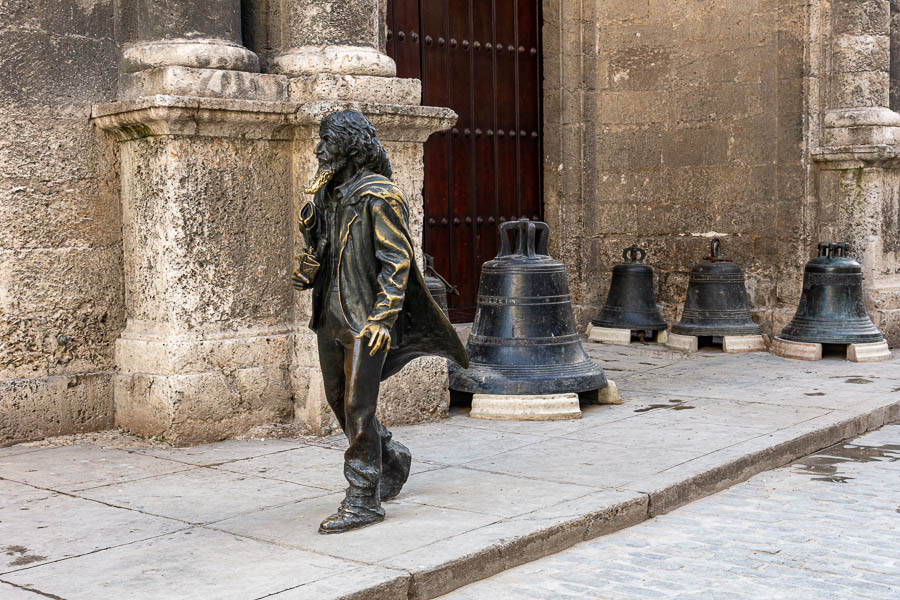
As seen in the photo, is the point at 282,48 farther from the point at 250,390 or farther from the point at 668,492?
the point at 668,492

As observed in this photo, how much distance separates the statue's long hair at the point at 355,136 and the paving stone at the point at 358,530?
1.41 metres

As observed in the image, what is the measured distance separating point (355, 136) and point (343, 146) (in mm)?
61

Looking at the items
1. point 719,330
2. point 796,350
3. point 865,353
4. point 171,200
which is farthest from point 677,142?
point 171,200

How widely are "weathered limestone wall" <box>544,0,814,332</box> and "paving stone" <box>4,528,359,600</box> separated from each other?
7.08m

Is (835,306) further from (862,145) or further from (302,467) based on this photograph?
(302,467)

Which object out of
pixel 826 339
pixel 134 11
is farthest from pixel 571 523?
→ pixel 826 339

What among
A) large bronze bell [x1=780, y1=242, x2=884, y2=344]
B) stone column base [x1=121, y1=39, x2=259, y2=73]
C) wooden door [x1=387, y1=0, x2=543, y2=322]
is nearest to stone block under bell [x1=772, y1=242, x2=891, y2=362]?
large bronze bell [x1=780, y1=242, x2=884, y2=344]

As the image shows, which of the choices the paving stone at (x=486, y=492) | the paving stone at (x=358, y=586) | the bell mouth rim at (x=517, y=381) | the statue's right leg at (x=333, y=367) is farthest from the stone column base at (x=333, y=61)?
the paving stone at (x=358, y=586)

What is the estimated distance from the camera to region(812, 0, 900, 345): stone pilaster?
9.76 m

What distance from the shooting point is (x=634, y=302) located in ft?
33.7

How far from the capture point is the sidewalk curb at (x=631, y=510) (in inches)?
150

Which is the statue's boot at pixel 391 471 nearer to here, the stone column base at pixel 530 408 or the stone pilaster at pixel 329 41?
the stone column base at pixel 530 408

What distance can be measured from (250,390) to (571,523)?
2.42m

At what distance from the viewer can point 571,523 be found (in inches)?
173
